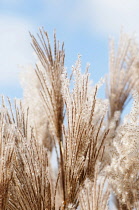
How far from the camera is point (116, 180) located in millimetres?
2154

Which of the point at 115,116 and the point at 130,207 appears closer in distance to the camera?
the point at 130,207

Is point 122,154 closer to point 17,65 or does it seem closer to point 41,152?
point 41,152

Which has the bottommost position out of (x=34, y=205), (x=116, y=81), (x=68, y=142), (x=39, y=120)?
(x=34, y=205)

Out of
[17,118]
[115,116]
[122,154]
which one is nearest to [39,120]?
[115,116]

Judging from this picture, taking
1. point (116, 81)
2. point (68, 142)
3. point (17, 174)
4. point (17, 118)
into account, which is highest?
point (116, 81)

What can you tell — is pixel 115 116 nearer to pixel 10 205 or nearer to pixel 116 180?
pixel 116 180

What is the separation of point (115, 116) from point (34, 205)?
1.26 meters

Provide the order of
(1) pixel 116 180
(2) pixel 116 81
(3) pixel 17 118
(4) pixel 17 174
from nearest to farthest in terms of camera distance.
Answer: (4) pixel 17 174 → (1) pixel 116 180 → (3) pixel 17 118 → (2) pixel 116 81

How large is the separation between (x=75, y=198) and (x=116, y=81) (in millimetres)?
1498

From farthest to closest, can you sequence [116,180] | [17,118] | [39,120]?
1. [39,120]
2. [17,118]
3. [116,180]

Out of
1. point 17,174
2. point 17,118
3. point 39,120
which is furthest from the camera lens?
point 39,120

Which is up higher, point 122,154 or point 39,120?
point 39,120

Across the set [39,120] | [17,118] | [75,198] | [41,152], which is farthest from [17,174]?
[39,120]

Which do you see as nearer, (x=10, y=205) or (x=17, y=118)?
(x=10, y=205)
